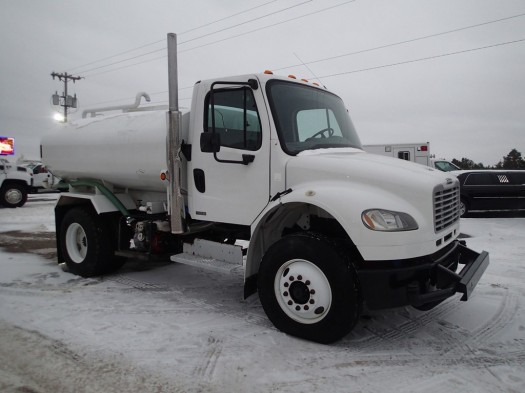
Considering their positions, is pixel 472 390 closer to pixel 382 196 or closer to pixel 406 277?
pixel 406 277

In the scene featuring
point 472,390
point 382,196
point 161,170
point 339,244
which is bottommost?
point 472,390

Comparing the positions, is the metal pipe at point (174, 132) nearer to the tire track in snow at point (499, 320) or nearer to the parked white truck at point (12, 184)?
the tire track in snow at point (499, 320)

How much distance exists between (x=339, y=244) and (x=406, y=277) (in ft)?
2.11

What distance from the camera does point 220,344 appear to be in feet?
12.0

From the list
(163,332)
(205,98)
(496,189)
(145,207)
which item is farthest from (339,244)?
(496,189)

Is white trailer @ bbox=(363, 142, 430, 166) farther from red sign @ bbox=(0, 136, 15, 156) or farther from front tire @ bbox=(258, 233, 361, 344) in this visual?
red sign @ bbox=(0, 136, 15, 156)

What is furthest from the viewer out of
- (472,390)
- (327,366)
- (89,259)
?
(89,259)

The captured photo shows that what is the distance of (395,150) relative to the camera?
18703mm

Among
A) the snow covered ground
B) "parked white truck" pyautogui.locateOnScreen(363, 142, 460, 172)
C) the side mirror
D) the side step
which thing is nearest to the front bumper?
the snow covered ground

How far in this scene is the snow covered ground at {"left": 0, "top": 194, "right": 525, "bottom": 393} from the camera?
2.99 m

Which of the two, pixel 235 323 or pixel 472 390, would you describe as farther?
pixel 235 323

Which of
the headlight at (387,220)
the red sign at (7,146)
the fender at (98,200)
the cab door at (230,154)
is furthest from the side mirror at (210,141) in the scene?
the red sign at (7,146)

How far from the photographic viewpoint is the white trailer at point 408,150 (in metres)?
18.0

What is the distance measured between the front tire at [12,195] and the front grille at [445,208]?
16.8 meters
